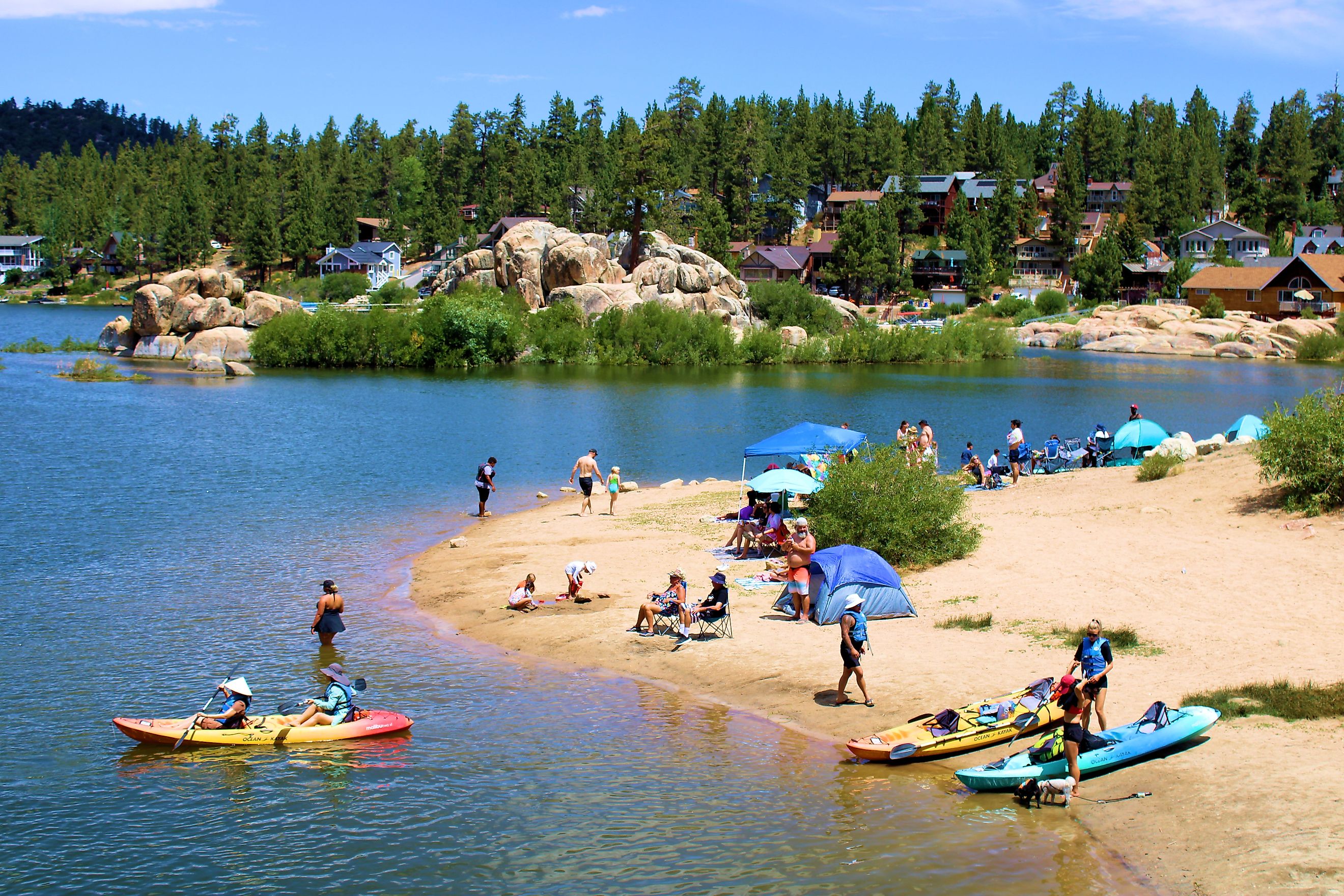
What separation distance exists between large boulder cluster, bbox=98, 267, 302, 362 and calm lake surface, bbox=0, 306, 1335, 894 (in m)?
42.7

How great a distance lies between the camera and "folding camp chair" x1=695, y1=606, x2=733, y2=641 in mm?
19188

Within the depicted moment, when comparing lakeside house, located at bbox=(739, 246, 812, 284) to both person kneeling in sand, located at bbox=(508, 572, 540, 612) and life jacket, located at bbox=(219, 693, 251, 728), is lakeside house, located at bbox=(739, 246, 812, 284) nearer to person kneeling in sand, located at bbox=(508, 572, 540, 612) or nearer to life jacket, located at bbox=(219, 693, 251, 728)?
person kneeling in sand, located at bbox=(508, 572, 540, 612)

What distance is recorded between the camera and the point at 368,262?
426 ft

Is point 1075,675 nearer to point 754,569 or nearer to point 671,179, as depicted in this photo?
point 754,569

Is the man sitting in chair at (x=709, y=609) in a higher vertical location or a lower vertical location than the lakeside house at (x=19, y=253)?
lower

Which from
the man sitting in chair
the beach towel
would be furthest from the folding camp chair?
the beach towel

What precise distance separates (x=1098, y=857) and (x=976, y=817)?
1.50 metres

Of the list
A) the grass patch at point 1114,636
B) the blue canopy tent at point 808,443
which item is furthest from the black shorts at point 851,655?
the blue canopy tent at point 808,443

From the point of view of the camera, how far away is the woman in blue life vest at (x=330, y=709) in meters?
15.5

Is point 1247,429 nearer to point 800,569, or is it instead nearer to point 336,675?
point 800,569

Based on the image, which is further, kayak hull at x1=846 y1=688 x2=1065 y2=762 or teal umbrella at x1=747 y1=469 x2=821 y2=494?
teal umbrella at x1=747 y1=469 x2=821 y2=494

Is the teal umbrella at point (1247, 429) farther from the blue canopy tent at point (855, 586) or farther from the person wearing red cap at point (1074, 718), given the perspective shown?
the person wearing red cap at point (1074, 718)

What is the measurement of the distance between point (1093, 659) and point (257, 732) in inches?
460

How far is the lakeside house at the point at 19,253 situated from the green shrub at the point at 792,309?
417 ft
